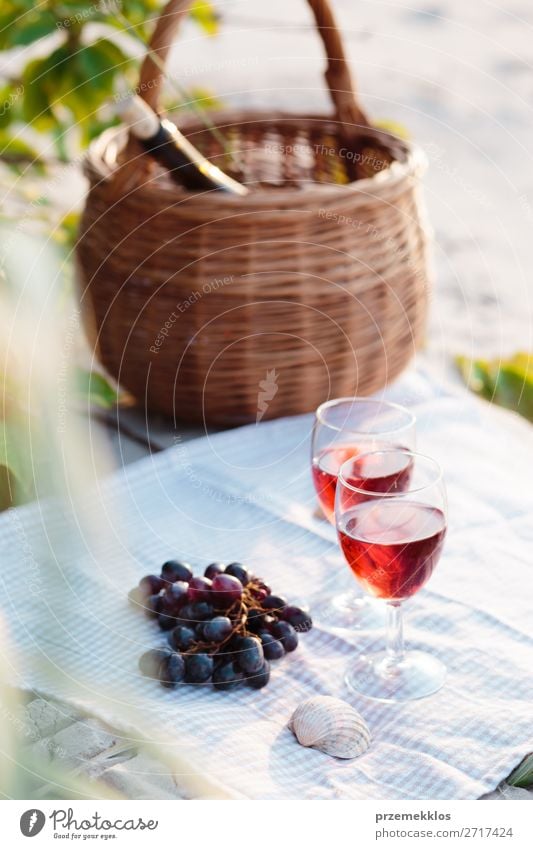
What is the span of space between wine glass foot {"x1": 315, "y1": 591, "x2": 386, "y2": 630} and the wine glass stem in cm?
4

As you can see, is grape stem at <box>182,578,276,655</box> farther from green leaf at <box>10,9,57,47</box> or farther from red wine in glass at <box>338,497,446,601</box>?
green leaf at <box>10,9,57,47</box>

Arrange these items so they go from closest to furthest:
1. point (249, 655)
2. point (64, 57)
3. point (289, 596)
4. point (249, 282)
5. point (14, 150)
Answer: point (249, 655), point (289, 596), point (249, 282), point (64, 57), point (14, 150)

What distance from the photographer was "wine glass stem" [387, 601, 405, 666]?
605mm

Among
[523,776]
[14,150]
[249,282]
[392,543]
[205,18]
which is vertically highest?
[205,18]

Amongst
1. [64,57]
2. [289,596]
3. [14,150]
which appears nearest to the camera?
[289,596]

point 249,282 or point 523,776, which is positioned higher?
point 249,282

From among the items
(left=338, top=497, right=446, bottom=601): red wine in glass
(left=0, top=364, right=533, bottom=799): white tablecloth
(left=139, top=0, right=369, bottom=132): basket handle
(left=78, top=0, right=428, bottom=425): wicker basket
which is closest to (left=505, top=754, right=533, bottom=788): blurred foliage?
(left=0, top=364, right=533, bottom=799): white tablecloth

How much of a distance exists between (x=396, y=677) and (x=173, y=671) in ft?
0.41

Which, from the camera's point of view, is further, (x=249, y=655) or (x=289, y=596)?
(x=289, y=596)

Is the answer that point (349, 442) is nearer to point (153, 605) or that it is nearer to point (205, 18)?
point (153, 605)

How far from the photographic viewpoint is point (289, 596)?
2.24 feet

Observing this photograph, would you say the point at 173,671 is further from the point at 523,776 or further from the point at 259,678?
the point at 523,776

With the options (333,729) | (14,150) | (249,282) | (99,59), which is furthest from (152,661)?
(14,150)
